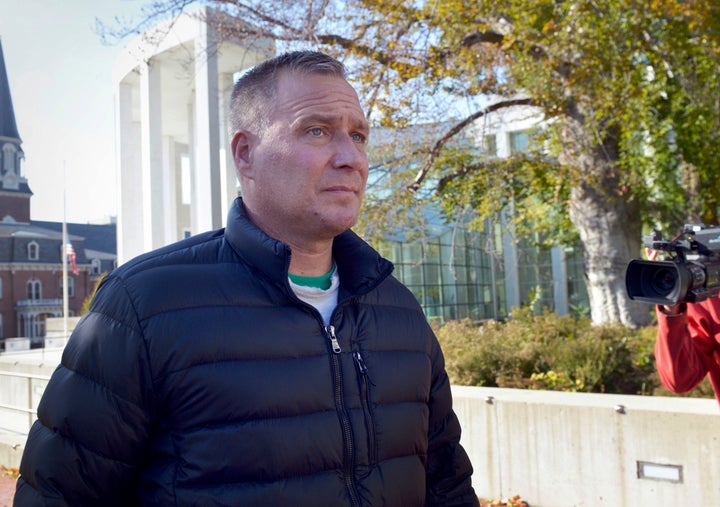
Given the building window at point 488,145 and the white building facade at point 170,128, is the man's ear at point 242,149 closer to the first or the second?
the building window at point 488,145

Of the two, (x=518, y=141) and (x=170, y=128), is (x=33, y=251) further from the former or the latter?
(x=518, y=141)

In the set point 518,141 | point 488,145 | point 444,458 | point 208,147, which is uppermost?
point 518,141

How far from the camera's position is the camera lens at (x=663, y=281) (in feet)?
8.75

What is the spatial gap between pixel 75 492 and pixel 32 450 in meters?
0.16

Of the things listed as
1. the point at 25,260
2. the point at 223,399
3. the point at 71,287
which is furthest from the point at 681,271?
the point at 71,287

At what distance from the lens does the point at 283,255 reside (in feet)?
5.69

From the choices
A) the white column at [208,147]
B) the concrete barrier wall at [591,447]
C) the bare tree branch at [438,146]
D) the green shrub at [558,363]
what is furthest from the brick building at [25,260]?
the concrete barrier wall at [591,447]

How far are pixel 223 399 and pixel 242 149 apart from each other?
0.72m

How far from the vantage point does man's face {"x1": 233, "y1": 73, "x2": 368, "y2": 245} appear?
1.74m

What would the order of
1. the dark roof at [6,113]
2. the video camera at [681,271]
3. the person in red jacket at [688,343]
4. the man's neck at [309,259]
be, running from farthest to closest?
the dark roof at [6,113], the person in red jacket at [688,343], the video camera at [681,271], the man's neck at [309,259]

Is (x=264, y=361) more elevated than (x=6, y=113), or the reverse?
(x=6, y=113)

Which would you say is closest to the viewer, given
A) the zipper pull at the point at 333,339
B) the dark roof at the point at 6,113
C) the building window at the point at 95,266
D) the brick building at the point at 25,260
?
the zipper pull at the point at 333,339

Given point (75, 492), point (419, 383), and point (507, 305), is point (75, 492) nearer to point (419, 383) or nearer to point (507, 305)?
point (419, 383)

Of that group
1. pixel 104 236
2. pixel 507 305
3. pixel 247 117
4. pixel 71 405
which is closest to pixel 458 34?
pixel 247 117
